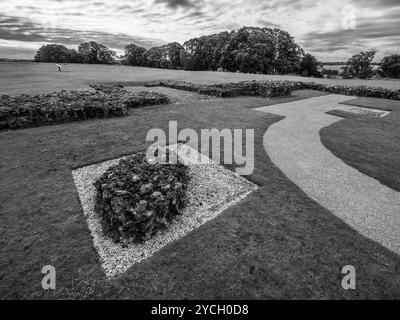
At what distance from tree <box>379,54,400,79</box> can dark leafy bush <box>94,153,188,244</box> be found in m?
82.3

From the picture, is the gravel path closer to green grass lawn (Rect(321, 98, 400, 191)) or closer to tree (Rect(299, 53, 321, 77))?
green grass lawn (Rect(321, 98, 400, 191))

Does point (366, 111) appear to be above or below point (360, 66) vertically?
A: below

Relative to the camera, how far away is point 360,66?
→ 70.0 meters

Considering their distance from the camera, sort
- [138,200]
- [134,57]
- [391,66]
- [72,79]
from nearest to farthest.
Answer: [138,200] < [72,79] < [391,66] < [134,57]

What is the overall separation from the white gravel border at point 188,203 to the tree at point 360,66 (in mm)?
80023

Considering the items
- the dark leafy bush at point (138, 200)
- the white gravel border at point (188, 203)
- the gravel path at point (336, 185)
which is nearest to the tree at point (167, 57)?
the gravel path at point (336, 185)

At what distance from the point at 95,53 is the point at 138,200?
90.0 m

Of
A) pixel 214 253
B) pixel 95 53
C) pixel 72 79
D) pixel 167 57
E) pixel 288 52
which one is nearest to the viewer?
pixel 214 253

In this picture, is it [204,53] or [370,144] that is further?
[204,53]

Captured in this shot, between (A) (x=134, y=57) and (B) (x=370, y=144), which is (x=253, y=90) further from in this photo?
(A) (x=134, y=57)

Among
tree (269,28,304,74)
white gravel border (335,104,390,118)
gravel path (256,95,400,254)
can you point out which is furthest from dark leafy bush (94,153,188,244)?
tree (269,28,304,74)

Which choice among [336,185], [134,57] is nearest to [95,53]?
[134,57]
